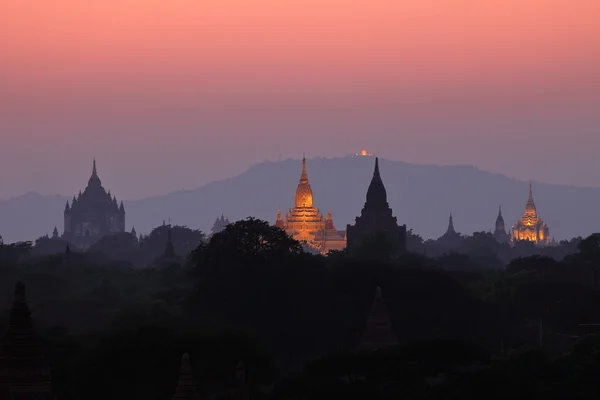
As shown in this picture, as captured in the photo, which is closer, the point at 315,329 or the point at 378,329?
the point at 378,329

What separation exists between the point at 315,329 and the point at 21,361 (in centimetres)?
6686

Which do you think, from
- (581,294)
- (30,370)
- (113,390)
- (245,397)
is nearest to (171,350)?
(113,390)

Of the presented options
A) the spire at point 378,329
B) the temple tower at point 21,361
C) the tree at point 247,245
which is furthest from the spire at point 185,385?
the tree at point 247,245

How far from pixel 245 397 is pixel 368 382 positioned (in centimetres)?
1021

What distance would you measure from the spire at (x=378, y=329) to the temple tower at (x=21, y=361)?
56419 mm

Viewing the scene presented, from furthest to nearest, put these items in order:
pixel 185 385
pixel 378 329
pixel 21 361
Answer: pixel 378 329
pixel 185 385
pixel 21 361

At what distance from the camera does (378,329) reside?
5020 inches

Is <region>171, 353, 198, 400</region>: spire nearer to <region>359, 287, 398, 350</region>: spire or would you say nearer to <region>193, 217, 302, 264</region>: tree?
<region>359, 287, 398, 350</region>: spire

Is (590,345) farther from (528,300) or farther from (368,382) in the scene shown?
(528,300)

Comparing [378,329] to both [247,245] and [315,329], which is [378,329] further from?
[247,245]

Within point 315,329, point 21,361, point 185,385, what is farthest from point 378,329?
point 21,361

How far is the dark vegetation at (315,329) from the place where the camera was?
93.4 m

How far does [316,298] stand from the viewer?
143 meters

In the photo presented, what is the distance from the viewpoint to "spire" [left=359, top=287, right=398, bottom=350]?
126 m
